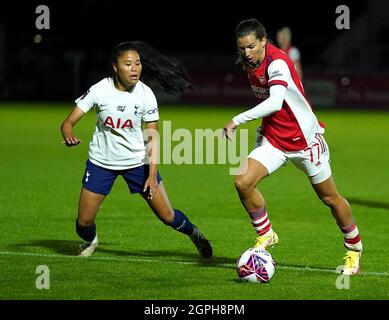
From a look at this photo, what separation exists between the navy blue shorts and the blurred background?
104 ft

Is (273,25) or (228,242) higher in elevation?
(273,25)

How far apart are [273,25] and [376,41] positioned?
467 cm

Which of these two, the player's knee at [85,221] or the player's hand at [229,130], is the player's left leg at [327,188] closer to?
the player's hand at [229,130]

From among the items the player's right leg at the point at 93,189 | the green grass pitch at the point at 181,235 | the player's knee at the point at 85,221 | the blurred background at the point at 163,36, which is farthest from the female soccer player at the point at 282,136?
the blurred background at the point at 163,36

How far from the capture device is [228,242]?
38.3ft

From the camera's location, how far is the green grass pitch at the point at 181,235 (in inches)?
355

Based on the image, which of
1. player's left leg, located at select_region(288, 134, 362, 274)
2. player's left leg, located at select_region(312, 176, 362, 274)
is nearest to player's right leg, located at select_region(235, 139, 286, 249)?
player's left leg, located at select_region(288, 134, 362, 274)

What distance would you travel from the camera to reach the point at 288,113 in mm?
9703

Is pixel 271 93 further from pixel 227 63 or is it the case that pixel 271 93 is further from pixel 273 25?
pixel 273 25

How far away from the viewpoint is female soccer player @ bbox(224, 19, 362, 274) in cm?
954

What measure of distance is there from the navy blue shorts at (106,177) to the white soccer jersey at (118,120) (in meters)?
0.05

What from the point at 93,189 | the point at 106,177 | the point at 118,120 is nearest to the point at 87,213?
the point at 93,189
